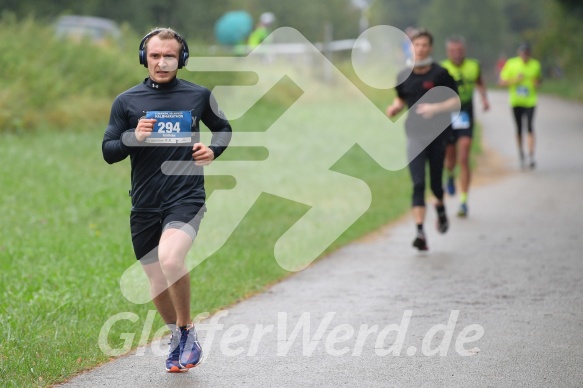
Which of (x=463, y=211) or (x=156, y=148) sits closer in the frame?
(x=156, y=148)

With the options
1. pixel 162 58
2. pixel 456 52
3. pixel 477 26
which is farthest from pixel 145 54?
pixel 477 26

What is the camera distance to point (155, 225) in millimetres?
6293

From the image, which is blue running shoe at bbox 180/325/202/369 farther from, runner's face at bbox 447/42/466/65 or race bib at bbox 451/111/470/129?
runner's face at bbox 447/42/466/65

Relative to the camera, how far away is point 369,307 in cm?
820

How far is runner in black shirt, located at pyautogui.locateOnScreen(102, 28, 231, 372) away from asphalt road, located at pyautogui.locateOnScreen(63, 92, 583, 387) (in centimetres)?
57

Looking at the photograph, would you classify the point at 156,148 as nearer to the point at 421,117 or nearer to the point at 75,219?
the point at 421,117

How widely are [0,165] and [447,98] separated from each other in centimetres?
759

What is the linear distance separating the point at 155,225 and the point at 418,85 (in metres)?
5.35

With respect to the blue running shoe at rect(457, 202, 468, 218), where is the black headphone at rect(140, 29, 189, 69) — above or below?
above

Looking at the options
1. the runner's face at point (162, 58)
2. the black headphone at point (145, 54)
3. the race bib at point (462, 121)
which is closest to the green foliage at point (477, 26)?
the race bib at point (462, 121)

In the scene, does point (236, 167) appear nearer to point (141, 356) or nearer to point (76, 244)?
point (76, 244)

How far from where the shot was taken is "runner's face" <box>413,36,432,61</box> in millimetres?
10875

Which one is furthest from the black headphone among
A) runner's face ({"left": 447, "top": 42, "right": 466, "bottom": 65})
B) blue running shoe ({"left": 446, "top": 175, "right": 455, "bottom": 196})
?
blue running shoe ({"left": 446, "top": 175, "right": 455, "bottom": 196})

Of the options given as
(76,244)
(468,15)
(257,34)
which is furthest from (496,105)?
(468,15)
